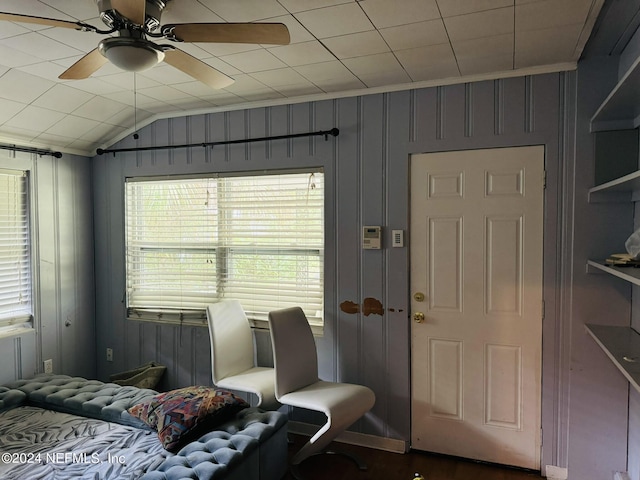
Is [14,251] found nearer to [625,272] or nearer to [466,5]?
[466,5]

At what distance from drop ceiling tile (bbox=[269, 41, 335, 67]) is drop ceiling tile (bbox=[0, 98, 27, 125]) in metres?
1.92

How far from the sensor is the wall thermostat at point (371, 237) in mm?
3105

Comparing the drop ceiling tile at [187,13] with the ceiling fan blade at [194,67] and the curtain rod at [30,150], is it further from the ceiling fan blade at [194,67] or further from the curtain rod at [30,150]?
the curtain rod at [30,150]

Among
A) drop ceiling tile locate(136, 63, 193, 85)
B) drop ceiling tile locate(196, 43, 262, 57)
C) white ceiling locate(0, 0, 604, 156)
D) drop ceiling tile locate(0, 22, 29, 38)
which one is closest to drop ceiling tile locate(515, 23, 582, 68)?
white ceiling locate(0, 0, 604, 156)

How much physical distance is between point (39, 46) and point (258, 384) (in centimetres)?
235

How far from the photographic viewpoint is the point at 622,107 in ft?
7.21

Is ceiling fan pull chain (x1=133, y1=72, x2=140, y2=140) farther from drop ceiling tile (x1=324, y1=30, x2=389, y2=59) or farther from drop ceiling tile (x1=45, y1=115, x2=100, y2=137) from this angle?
drop ceiling tile (x1=324, y1=30, x2=389, y2=59)

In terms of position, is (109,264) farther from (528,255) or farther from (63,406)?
(528,255)

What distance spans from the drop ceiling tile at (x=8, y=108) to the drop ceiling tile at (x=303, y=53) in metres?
1.92

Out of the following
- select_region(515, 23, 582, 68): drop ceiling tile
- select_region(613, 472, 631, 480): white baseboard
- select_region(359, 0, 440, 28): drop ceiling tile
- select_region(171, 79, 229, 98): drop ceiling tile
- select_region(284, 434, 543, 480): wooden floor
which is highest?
select_region(171, 79, 229, 98): drop ceiling tile

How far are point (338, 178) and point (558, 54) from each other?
4.93 ft

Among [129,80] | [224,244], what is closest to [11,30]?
[129,80]

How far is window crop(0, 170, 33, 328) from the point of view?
3.54 meters

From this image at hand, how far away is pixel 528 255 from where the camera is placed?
9.09 feet
